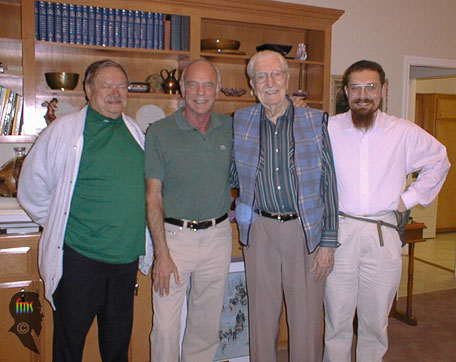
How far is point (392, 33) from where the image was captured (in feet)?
12.7

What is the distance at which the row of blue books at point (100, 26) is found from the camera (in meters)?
2.74

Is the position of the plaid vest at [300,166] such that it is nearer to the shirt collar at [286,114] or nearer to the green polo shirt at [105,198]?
the shirt collar at [286,114]

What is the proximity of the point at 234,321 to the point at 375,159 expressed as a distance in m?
1.26

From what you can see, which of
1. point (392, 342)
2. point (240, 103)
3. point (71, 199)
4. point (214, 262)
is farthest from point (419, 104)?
point (71, 199)

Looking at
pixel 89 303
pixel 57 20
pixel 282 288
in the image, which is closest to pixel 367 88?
pixel 282 288

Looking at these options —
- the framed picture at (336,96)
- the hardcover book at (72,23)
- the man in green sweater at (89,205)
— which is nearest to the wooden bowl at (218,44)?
the hardcover book at (72,23)

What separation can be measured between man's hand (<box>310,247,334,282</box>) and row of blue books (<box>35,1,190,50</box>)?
1724 millimetres

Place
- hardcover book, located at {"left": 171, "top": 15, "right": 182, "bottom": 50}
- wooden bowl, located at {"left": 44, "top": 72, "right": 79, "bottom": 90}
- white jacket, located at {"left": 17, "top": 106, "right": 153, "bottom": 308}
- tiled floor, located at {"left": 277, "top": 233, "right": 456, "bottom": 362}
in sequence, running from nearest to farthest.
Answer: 1. white jacket, located at {"left": 17, "top": 106, "right": 153, "bottom": 308}
2. wooden bowl, located at {"left": 44, "top": 72, "right": 79, "bottom": 90}
3. hardcover book, located at {"left": 171, "top": 15, "right": 182, "bottom": 50}
4. tiled floor, located at {"left": 277, "top": 233, "right": 456, "bottom": 362}

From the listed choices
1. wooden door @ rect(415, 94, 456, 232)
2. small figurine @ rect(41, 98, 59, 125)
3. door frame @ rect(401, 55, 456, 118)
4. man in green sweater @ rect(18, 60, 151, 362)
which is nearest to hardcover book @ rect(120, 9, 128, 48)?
small figurine @ rect(41, 98, 59, 125)

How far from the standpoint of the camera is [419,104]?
21.3 ft

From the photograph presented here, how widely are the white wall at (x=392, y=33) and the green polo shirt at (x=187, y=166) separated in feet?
6.89

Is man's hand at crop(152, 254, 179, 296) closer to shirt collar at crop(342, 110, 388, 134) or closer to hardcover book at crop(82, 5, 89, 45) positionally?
shirt collar at crop(342, 110, 388, 134)

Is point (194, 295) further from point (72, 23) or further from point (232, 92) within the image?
point (72, 23)

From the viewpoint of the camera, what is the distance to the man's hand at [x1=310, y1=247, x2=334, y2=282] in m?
1.98
